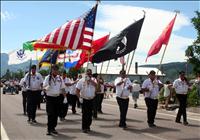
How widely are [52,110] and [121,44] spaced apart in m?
3.77

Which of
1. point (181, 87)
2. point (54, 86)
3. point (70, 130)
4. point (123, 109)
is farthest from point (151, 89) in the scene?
point (54, 86)

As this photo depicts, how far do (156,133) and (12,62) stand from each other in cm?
1042

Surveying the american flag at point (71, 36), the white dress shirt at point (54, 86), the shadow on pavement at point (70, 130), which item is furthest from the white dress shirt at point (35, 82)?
the white dress shirt at point (54, 86)

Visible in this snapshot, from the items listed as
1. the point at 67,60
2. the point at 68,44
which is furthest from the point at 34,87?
the point at 67,60

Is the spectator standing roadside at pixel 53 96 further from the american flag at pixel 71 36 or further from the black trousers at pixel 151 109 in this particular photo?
the black trousers at pixel 151 109

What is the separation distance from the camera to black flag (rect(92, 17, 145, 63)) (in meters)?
15.3

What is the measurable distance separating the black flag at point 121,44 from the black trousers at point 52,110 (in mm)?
2529

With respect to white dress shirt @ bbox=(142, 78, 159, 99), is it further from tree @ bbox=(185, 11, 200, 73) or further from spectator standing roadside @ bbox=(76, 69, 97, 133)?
tree @ bbox=(185, 11, 200, 73)

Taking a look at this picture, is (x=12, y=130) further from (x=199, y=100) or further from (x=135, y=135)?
(x=199, y=100)

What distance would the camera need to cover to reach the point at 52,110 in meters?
13.1

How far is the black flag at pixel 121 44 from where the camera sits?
15.3 m

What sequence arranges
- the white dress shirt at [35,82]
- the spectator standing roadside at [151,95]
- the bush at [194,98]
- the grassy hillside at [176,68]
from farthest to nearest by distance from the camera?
the grassy hillside at [176,68]
the bush at [194,98]
the white dress shirt at [35,82]
the spectator standing roadside at [151,95]

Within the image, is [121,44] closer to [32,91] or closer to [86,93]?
[86,93]

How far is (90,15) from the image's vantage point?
16266mm
